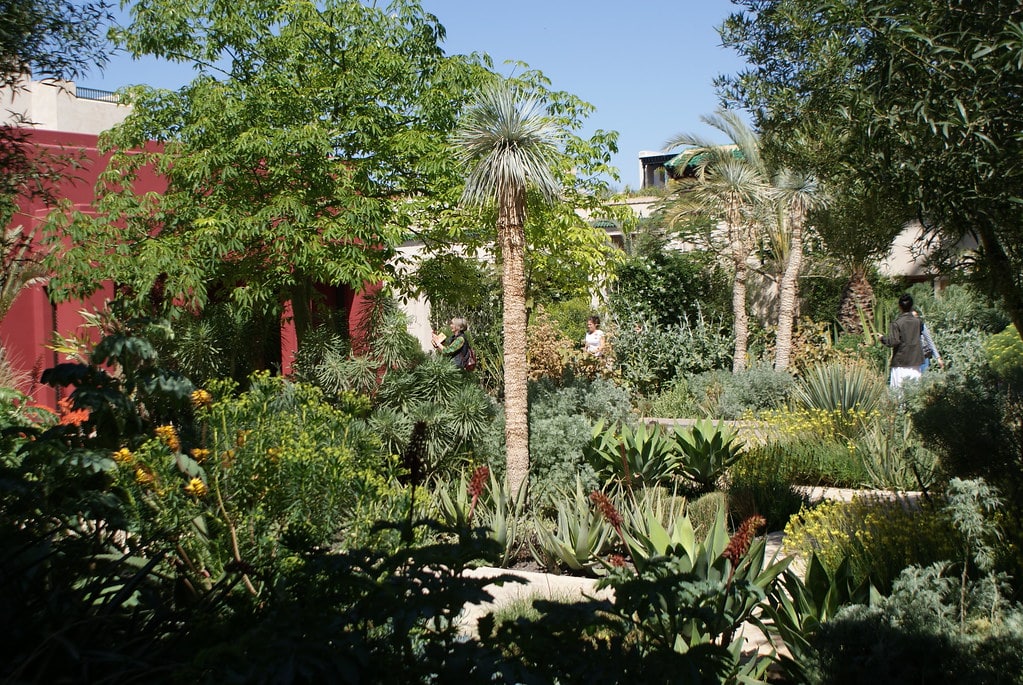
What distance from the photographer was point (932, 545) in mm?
4949

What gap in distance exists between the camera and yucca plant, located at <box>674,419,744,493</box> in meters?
7.97

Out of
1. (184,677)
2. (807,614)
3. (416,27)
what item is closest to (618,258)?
(416,27)

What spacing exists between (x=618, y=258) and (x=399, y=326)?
104 inches

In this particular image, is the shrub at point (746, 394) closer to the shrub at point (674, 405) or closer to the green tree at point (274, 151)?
the shrub at point (674, 405)

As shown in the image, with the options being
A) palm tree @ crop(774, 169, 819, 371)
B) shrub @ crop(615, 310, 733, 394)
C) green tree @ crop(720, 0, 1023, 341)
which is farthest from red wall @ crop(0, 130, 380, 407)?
green tree @ crop(720, 0, 1023, 341)

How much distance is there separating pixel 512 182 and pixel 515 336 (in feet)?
4.56

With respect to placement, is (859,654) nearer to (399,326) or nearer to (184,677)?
(184,677)

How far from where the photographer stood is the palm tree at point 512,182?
299 inches

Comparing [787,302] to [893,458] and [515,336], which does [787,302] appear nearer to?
[893,458]

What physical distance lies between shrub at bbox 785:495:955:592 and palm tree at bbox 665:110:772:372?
894 cm

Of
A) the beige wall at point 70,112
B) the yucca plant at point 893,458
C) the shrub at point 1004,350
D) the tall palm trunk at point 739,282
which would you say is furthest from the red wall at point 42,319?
the shrub at point 1004,350

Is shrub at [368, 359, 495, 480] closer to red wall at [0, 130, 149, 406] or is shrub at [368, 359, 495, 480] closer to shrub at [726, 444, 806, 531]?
shrub at [726, 444, 806, 531]

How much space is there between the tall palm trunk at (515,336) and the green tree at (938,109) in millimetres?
3014

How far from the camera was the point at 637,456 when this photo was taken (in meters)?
7.83
